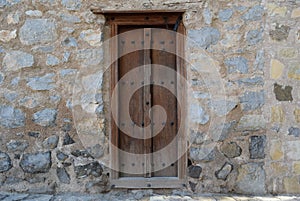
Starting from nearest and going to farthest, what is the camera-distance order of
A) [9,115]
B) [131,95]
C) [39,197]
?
[39,197] < [9,115] < [131,95]

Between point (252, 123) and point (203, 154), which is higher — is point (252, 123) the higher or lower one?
the higher one

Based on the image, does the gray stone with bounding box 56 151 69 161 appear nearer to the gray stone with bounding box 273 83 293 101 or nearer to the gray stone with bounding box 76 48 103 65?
the gray stone with bounding box 76 48 103 65

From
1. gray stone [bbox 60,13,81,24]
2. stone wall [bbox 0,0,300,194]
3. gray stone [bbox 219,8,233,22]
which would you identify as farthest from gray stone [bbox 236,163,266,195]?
gray stone [bbox 60,13,81,24]

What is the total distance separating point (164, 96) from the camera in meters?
2.57

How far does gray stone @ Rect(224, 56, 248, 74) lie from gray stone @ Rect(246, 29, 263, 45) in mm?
141

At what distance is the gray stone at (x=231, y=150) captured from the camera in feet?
8.03

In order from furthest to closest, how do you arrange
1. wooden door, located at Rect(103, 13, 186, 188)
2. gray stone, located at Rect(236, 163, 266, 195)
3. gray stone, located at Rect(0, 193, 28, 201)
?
wooden door, located at Rect(103, 13, 186, 188), gray stone, located at Rect(236, 163, 266, 195), gray stone, located at Rect(0, 193, 28, 201)

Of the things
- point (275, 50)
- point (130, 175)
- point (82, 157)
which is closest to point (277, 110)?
point (275, 50)

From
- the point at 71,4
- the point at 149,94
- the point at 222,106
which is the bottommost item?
the point at 222,106

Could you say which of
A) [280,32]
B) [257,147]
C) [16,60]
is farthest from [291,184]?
[16,60]

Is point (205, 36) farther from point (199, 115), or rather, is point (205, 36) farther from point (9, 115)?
point (9, 115)

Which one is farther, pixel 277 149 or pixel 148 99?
pixel 148 99

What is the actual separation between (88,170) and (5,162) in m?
0.63

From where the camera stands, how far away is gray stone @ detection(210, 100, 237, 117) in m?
2.45
